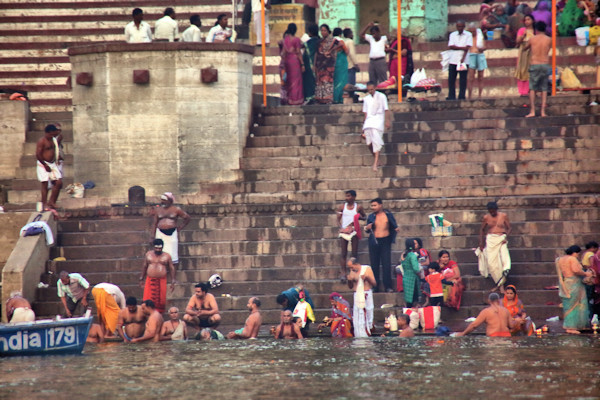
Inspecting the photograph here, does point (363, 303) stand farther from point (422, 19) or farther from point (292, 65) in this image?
point (422, 19)

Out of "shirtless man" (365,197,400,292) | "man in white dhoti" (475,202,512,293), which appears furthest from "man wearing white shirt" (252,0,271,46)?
"man in white dhoti" (475,202,512,293)

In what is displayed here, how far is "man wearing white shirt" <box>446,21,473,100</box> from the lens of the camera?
2106cm

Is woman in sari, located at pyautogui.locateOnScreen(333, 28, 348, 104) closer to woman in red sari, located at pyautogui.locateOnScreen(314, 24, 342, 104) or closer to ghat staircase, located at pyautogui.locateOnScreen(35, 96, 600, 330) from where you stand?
woman in red sari, located at pyautogui.locateOnScreen(314, 24, 342, 104)

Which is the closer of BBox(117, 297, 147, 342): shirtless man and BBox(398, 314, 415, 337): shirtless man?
BBox(398, 314, 415, 337): shirtless man

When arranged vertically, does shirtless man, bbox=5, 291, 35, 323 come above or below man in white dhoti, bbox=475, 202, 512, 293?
below

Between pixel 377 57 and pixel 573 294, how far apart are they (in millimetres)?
7233

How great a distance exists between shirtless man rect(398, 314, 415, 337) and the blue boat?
12.8 ft

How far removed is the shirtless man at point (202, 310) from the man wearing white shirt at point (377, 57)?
21.6 ft

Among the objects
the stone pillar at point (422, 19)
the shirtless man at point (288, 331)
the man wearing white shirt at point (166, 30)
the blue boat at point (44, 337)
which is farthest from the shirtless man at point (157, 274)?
the stone pillar at point (422, 19)

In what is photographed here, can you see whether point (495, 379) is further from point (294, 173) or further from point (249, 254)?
point (294, 173)

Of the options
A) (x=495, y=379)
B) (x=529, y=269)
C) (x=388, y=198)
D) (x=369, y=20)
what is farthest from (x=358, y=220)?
(x=369, y=20)

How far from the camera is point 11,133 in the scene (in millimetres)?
21500

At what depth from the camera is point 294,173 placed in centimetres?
1978

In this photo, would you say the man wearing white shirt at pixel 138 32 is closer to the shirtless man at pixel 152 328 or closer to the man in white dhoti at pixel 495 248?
the shirtless man at pixel 152 328
